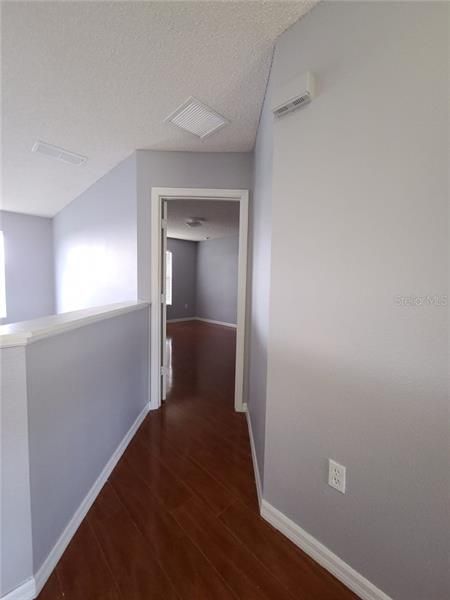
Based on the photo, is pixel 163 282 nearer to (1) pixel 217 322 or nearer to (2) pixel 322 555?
(2) pixel 322 555

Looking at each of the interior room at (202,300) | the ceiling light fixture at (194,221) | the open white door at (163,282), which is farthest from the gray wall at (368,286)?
the ceiling light fixture at (194,221)

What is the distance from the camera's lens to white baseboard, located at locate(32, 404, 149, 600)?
944mm

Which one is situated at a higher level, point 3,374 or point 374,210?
point 374,210

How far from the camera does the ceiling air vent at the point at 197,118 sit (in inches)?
63.9

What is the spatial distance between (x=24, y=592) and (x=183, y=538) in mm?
612

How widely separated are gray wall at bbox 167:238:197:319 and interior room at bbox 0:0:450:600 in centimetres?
514

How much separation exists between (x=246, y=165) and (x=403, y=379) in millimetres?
2064

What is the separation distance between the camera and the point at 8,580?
86cm

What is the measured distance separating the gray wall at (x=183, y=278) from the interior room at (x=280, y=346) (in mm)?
5144

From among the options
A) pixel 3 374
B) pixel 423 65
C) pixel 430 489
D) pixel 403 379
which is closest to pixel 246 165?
pixel 423 65

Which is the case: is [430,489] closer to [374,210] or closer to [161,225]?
[374,210]

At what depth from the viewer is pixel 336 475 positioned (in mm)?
997

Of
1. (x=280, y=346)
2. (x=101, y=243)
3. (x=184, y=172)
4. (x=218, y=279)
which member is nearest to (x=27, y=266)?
(x=101, y=243)

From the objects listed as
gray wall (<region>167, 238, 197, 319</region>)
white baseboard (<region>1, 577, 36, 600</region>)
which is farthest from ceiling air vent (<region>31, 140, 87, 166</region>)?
gray wall (<region>167, 238, 197, 319</region>)
